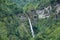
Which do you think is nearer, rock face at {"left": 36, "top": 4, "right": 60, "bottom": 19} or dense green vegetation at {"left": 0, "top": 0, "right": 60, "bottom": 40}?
dense green vegetation at {"left": 0, "top": 0, "right": 60, "bottom": 40}

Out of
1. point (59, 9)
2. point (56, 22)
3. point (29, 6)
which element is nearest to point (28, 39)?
point (56, 22)

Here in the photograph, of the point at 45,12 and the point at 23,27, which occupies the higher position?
the point at 45,12

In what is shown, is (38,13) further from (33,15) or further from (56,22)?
(56,22)

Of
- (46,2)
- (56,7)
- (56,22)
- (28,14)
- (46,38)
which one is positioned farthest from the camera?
(28,14)

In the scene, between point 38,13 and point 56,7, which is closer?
point 56,7

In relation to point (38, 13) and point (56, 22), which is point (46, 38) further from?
point (38, 13)

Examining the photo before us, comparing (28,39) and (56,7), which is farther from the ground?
(56,7)

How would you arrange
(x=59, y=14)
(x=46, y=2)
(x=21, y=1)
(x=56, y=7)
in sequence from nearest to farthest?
(x=59, y=14)
(x=56, y=7)
(x=46, y=2)
(x=21, y=1)

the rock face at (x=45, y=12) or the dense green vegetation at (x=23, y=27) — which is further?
the rock face at (x=45, y=12)

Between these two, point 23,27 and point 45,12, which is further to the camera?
point 45,12

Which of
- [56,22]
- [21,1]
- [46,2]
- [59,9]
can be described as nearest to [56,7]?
[59,9]
